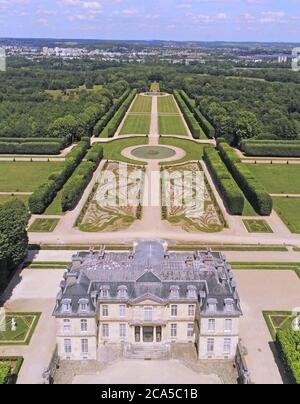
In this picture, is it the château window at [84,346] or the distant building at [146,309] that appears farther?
the château window at [84,346]

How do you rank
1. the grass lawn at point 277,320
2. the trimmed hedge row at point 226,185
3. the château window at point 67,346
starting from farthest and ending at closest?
the trimmed hedge row at point 226,185
the grass lawn at point 277,320
the château window at point 67,346

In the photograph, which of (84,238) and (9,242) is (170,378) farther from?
(84,238)

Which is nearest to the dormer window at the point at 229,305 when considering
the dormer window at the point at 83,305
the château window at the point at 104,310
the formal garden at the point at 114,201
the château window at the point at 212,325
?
the château window at the point at 212,325

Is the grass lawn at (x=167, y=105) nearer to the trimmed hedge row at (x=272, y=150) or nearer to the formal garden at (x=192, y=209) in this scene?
the trimmed hedge row at (x=272, y=150)

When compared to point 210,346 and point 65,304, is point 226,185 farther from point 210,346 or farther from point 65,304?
point 65,304

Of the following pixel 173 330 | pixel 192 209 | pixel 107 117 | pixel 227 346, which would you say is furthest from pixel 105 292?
pixel 107 117

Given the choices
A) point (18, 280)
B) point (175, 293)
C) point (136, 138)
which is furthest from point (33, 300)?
point (136, 138)
